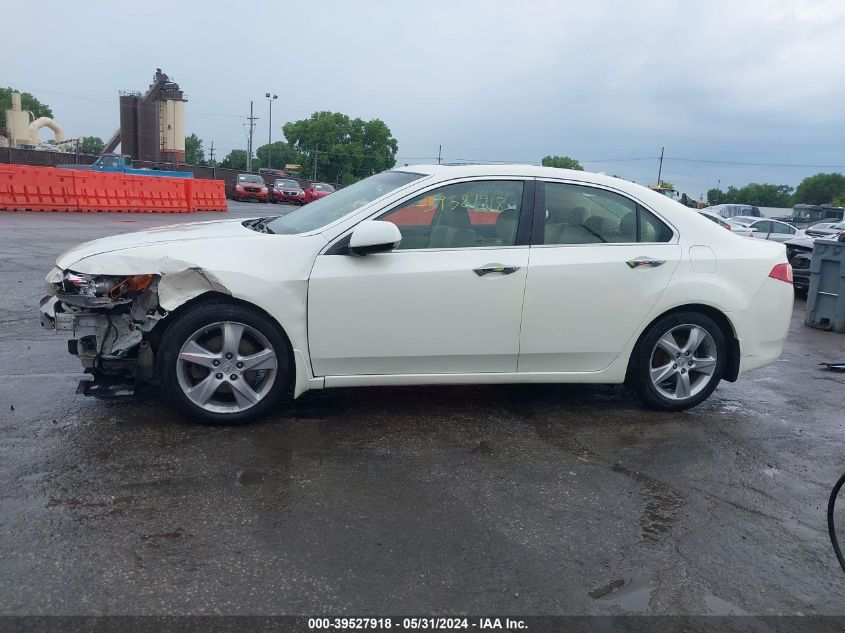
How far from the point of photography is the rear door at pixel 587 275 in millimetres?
4801

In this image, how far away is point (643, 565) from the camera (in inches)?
127

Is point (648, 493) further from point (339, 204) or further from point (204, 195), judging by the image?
point (204, 195)

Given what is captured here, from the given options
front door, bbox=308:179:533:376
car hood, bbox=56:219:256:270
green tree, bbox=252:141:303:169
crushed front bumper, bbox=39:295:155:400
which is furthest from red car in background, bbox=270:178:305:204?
green tree, bbox=252:141:303:169

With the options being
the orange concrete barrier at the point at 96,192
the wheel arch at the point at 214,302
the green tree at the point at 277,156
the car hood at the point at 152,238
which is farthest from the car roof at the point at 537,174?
the green tree at the point at 277,156

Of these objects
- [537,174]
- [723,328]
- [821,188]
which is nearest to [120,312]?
[537,174]

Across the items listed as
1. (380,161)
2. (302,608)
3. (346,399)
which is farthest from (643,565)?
(380,161)

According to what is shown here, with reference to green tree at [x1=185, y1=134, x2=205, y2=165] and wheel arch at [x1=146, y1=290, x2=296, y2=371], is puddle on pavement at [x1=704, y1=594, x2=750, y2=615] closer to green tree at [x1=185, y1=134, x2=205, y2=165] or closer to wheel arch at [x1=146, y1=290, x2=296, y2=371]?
wheel arch at [x1=146, y1=290, x2=296, y2=371]

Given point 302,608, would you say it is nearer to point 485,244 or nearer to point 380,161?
point 485,244

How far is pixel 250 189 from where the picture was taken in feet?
133

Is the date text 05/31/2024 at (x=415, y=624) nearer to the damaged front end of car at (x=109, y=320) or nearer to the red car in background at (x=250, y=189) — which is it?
the damaged front end of car at (x=109, y=320)

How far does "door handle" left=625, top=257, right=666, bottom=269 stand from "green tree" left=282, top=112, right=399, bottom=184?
89.9m

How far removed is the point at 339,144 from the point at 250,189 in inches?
2231

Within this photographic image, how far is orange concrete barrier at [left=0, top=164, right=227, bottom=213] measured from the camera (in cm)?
2105

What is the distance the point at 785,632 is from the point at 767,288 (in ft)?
9.96
